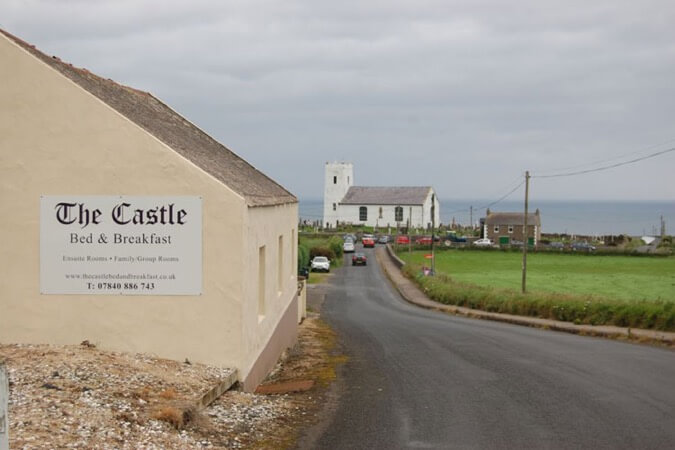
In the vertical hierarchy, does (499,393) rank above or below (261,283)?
below

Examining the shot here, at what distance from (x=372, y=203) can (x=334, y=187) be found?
10593 millimetres

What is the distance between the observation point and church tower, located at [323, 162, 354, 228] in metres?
147

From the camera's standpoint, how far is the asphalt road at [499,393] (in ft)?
36.3

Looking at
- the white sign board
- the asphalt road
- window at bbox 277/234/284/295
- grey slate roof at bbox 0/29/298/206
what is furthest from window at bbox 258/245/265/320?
window at bbox 277/234/284/295

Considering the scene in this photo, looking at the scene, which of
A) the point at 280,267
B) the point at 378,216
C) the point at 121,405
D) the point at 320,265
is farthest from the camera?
the point at 378,216

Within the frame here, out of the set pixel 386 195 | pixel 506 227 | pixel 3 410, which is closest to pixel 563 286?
pixel 3 410

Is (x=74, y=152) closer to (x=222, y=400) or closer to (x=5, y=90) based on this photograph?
(x=5, y=90)

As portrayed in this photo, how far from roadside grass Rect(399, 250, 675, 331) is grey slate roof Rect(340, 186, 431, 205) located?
154 ft

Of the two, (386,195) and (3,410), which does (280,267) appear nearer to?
(3,410)

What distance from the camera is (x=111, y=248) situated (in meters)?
13.0

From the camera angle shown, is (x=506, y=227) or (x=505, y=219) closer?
(x=506, y=227)

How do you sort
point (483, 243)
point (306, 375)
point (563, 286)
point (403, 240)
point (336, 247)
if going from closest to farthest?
point (306, 375) → point (563, 286) → point (336, 247) → point (483, 243) → point (403, 240)

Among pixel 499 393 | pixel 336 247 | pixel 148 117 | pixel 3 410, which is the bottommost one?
pixel 499 393

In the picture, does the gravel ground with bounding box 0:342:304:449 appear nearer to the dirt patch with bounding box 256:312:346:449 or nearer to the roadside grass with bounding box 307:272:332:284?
the dirt patch with bounding box 256:312:346:449
